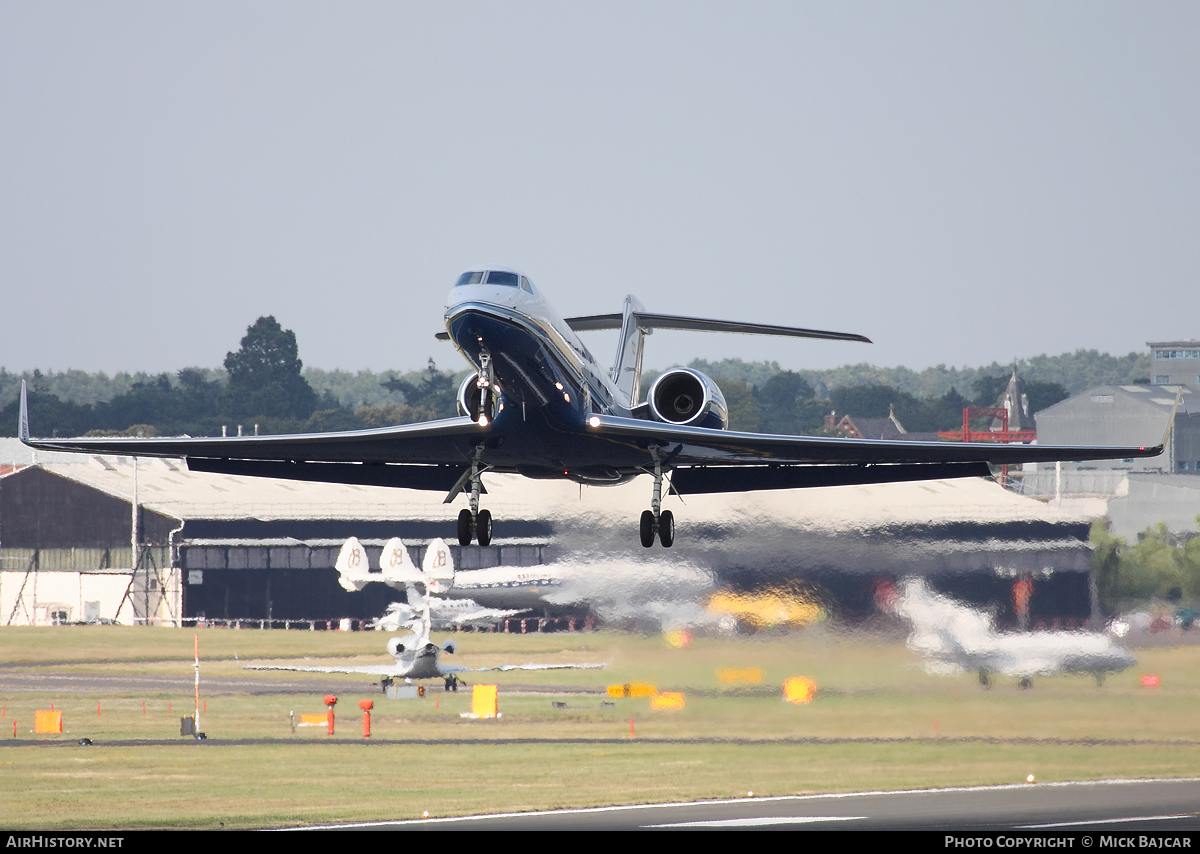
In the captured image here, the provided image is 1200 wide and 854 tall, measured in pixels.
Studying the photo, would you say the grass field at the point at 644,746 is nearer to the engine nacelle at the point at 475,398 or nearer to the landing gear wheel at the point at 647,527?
the landing gear wheel at the point at 647,527

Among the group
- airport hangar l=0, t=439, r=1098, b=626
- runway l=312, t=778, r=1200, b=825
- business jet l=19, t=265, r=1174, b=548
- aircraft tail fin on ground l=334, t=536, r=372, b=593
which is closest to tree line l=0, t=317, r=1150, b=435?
airport hangar l=0, t=439, r=1098, b=626

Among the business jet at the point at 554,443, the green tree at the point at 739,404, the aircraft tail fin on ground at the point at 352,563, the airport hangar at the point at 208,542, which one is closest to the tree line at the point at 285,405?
the green tree at the point at 739,404

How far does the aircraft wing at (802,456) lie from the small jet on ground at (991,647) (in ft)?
45.2

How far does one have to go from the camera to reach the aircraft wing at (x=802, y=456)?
23.9 metres

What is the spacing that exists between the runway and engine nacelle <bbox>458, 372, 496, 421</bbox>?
74.2 feet

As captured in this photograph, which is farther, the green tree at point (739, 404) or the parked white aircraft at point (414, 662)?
the green tree at point (739, 404)

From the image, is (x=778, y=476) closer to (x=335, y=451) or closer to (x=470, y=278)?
(x=335, y=451)

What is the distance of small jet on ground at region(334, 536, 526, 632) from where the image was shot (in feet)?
227

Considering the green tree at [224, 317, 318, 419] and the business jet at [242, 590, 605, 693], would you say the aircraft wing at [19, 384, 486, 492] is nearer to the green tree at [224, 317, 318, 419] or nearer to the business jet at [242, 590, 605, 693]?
the business jet at [242, 590, 605, 693]

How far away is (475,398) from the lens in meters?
24.0

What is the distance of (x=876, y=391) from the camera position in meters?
172

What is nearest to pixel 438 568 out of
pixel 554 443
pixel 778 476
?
pixel 778 476

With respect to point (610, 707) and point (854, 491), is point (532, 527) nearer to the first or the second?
point (610, 707)
